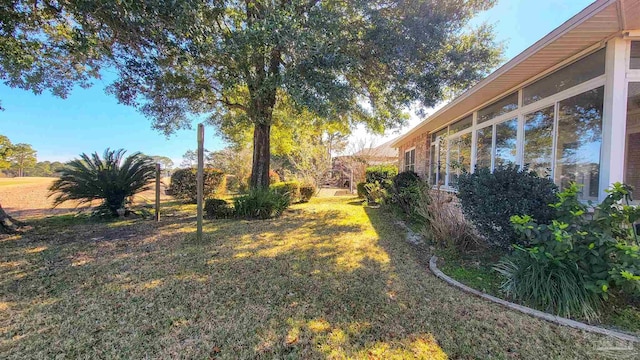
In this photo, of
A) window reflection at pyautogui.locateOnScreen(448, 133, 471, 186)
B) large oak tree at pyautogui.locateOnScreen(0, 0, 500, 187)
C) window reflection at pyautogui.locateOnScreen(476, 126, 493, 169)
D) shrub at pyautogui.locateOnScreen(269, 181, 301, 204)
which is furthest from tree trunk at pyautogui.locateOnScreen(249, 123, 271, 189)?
window reflection at pyautogui.locateOnScreen(476, 126, 493, 169)

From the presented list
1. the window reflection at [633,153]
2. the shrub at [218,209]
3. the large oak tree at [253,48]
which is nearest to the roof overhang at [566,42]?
the window reflection at [633,153]

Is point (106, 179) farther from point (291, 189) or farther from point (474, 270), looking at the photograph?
point (474, 270)

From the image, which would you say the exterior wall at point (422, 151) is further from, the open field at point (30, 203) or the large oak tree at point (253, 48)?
the open field at point (30, 203)

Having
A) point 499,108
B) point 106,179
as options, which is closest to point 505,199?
point 499,108

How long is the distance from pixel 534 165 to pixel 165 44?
703cm

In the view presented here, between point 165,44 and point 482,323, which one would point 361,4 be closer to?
point 165,44

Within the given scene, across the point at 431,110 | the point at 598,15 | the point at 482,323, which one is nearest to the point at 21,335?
the point at 482,323

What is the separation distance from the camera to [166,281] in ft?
11.4

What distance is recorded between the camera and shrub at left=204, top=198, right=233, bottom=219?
25.0 feet

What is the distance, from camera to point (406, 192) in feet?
25.2

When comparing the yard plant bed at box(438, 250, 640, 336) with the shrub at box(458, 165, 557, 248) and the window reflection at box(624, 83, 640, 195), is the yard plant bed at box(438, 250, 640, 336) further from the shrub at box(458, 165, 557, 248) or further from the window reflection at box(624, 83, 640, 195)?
the window reflection at box(624, 83, 640, 195)

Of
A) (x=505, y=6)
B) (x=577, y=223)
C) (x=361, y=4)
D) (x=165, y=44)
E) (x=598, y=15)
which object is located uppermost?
(x=505, y=6)

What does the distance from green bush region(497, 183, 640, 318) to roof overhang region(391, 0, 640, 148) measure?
1808 millimetres

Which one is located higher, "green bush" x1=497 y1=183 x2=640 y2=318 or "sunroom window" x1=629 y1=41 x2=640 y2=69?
"sunroom window" x1=629 y1=41 x2=640 y2=69
